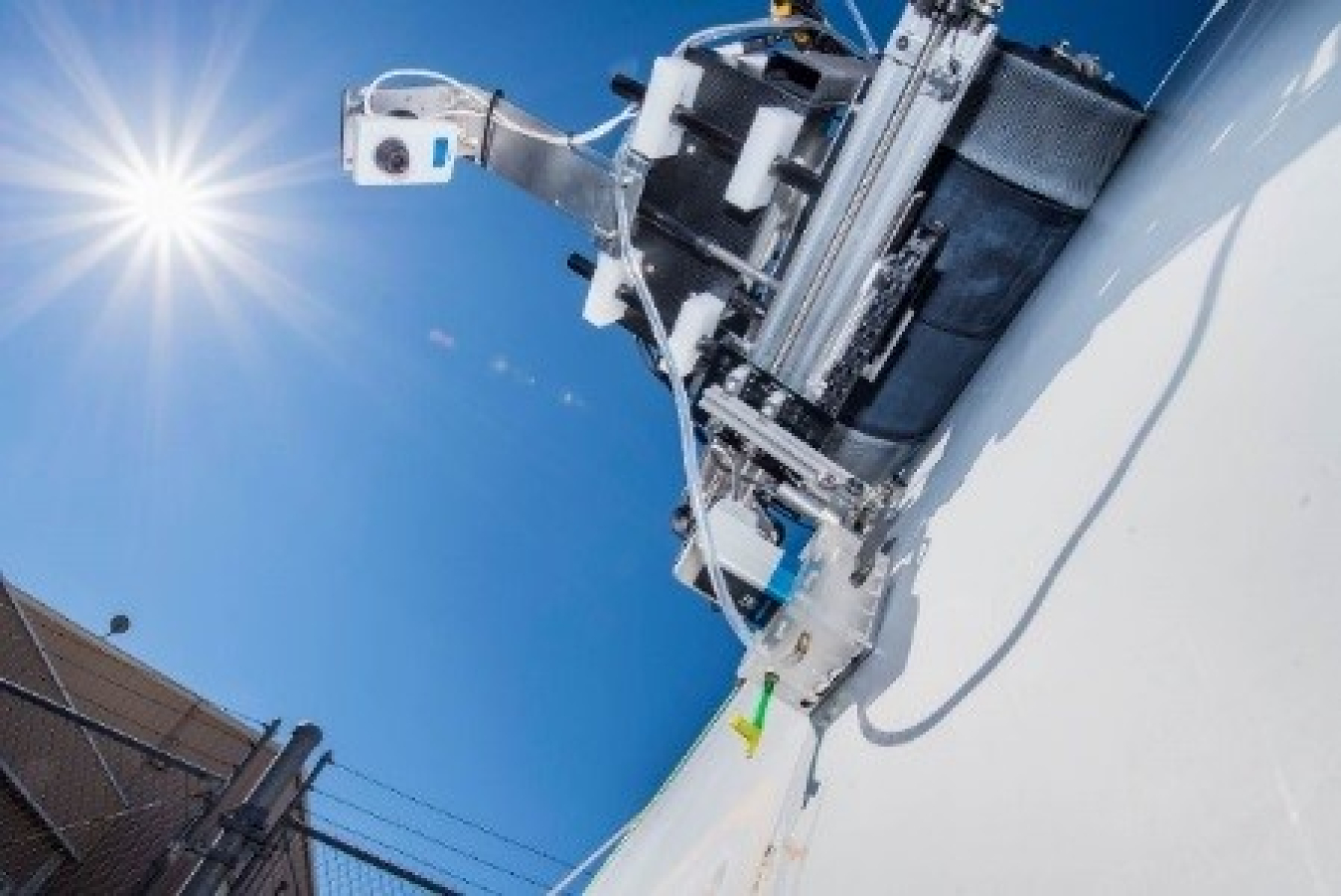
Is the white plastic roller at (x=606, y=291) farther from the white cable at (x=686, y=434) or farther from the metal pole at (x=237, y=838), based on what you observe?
the metal pole at (x=237, y=838)

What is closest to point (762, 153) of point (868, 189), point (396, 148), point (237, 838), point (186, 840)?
point (868, 189)

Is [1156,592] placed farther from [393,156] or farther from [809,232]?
[393,156]

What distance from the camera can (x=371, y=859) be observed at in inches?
154

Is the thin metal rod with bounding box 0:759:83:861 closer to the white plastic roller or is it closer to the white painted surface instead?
the white plastic roller

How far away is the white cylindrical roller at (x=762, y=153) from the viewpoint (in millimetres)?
2910

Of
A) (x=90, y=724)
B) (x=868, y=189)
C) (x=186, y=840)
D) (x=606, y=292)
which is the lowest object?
(x=186, y=840)

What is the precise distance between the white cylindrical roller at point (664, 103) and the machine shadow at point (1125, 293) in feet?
5.13

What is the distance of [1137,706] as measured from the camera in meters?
0.84

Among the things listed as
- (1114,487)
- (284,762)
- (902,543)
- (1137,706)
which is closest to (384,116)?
(902,543)

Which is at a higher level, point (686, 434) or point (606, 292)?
point (606, 292)

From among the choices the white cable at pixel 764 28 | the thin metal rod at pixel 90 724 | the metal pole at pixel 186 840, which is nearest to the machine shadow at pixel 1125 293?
the white cable at pixel 764 28

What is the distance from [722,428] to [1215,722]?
7.56 feet

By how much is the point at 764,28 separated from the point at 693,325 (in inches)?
52.0

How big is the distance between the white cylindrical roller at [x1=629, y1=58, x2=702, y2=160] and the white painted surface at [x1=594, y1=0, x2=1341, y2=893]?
170 cm
